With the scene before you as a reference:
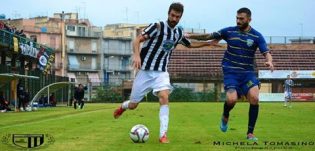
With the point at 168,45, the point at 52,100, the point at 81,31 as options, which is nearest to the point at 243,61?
the point at 168,45

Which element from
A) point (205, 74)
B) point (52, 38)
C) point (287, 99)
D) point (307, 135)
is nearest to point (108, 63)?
point (52, 38)

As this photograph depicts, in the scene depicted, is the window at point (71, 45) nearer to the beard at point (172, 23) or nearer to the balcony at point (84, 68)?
the balcony at point (84, 68)

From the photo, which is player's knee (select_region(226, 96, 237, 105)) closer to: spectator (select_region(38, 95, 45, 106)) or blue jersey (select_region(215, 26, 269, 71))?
blue jersey (select_region(215, 26, 269, 71))

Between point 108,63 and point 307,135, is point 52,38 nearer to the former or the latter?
point 108,63

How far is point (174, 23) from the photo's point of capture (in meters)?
12.0

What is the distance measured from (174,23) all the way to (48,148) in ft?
11.1

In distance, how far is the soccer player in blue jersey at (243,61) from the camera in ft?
41.0

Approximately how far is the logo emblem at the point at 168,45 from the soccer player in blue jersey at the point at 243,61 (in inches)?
48.2

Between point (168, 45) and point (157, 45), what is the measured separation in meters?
0.21

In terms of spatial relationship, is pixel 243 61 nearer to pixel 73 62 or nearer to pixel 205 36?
pixel 205 36

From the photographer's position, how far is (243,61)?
496 inches

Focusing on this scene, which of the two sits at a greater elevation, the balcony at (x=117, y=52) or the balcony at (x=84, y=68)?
the balcony at (x=117, y=52)

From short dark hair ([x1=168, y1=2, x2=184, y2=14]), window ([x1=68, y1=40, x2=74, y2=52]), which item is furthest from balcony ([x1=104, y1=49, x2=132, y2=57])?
short dark hair ([x1=168, y1=2, x2=184, y2=14])

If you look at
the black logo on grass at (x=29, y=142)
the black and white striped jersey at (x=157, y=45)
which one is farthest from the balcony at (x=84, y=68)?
the black and white striped jersey at (x=157, y=45)
